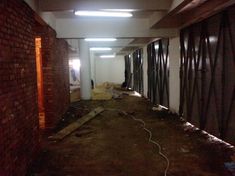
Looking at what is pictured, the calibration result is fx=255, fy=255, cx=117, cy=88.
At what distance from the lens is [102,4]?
4691mm

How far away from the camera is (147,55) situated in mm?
11000

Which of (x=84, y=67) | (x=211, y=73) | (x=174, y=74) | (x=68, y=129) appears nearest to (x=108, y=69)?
(x=84, y=67)

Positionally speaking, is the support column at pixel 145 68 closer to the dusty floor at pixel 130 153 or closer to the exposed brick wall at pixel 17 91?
the dusty floor at pixel 130 153

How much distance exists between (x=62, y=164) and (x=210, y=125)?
3.09 metres

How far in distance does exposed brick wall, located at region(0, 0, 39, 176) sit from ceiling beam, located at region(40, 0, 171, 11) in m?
0.64

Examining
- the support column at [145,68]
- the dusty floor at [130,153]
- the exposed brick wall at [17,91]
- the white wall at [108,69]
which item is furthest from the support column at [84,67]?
the white wall at [108,69]

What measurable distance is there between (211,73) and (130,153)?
2293 mm

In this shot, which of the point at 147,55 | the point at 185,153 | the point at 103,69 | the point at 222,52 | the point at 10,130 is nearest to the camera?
the point at 10,130

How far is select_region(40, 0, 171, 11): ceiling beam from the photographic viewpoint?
4.64 metres

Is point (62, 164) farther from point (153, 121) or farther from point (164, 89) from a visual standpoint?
point (164, 89)

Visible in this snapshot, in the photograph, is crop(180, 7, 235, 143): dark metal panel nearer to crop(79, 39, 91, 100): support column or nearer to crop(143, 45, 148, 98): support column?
crop(143, 45, 148, 98): support column

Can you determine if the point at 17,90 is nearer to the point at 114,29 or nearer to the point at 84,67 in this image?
the point at 114,29

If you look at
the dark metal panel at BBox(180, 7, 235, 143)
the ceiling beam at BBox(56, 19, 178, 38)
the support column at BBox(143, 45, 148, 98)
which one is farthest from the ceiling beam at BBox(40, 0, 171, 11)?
the support column at BBox(143, 45, 148, 98)

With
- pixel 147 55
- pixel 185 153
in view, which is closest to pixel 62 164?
pixel 185 153
